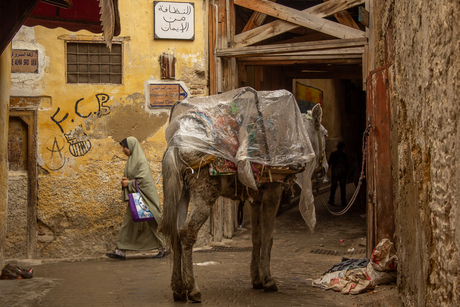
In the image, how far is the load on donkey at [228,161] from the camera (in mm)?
4668

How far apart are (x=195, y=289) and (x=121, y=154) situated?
386cm

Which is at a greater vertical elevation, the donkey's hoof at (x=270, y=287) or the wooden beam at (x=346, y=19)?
the wooden beam at (x=346, y=19)

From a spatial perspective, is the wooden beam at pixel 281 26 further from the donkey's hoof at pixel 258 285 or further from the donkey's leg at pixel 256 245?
the donkey's hoof at pixel 258 285

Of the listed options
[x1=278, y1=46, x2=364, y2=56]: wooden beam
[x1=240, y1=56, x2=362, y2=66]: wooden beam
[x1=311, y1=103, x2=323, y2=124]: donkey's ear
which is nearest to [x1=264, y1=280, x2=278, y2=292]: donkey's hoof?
[x1=311, y1=103, x2=323, y2=124]: donkey's ear

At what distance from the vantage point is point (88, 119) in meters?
7.84

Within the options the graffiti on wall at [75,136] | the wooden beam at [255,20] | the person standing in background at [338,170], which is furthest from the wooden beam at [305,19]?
the person standing in background at [338,170]

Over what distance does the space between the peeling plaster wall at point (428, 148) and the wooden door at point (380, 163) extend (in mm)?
1127

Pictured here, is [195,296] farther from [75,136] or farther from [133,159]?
[75,136]

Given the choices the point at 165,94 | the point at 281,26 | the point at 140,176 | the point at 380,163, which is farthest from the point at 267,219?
the point at 281,26

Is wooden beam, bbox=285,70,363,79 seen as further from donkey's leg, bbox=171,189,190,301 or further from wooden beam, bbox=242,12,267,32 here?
donkey's leg, bbox=171,189,190,301

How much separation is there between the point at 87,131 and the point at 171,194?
377 centimetres

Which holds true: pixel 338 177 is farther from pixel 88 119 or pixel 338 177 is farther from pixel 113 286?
pixel 113 286

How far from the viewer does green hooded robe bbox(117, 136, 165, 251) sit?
24.3ft

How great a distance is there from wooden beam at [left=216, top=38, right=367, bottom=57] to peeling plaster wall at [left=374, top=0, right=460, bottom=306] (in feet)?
10.5
